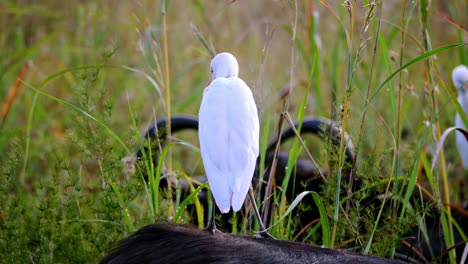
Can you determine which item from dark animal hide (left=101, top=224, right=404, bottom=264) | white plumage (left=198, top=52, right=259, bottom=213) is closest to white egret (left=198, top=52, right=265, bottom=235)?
white plumage (left=198, top=52, right=259, bottom=213)

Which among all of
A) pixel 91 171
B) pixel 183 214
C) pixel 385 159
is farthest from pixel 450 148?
pixel 183 214

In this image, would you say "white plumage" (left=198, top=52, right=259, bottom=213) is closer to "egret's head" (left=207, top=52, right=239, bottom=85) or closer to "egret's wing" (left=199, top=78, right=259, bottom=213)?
"egret's wing" (left=199, top=78, right=259, bottom=213)

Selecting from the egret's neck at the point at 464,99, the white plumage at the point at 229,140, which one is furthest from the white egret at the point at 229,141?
the egret's neck at the point at 464,99

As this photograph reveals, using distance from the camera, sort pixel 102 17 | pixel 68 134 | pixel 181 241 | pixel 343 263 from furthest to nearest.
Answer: pixel 102 17
pixel 68 134
pixel 181 241
pixel 343 263

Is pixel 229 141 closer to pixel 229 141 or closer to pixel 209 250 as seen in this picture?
pixel 229 141

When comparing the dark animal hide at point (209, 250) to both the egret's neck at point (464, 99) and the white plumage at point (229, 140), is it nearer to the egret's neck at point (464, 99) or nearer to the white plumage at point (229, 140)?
the white plumage at point (229, 140)

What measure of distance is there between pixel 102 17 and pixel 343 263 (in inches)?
149

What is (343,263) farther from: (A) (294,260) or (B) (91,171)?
(B) (91,171)

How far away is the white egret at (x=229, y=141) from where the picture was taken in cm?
204

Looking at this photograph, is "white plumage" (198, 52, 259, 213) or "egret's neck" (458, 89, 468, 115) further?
"egret's neck" (458, 89, 468, 115)

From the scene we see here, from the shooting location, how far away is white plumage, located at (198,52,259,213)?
204 cm

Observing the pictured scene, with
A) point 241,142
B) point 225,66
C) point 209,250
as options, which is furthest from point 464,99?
point 209,250

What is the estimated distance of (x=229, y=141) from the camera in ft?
6.83

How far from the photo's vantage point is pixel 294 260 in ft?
6.14
